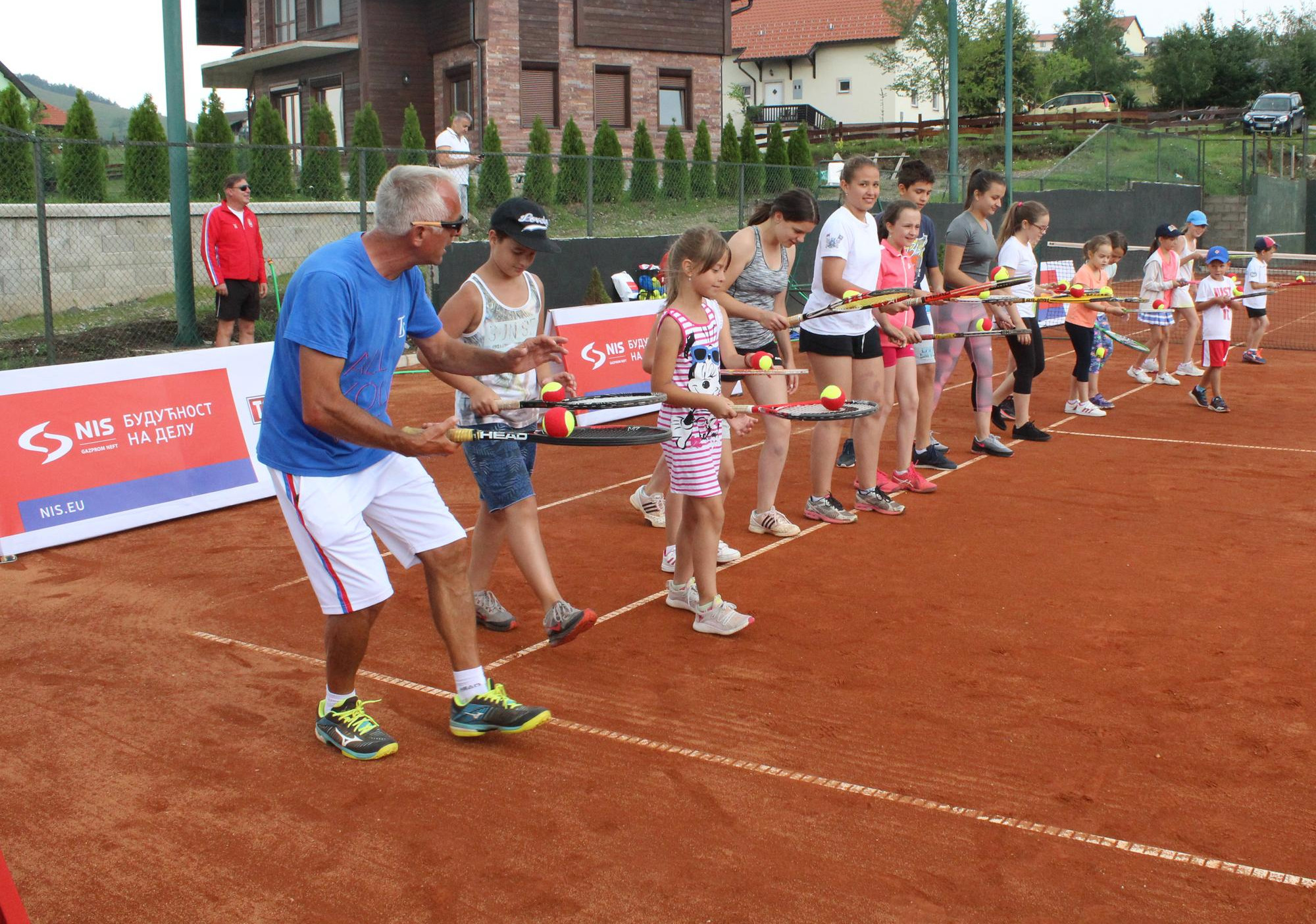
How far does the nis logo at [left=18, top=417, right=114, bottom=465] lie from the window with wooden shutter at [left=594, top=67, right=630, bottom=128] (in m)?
24.8

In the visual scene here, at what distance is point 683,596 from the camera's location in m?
6.14

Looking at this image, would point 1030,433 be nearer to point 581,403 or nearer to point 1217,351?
point 1217,351

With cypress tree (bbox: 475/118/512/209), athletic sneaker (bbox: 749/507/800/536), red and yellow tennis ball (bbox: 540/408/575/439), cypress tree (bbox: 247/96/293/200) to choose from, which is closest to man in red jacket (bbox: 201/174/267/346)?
cypress tree (bbox: 247/96/293/200)

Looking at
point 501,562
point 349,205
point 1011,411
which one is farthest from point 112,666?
point 349,205

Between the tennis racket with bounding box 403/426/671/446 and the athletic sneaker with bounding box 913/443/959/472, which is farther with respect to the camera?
the athletic sneaker with bounding box 913/443/959/472

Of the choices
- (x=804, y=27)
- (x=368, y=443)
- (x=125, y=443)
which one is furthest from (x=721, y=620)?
(x=804, y=27)

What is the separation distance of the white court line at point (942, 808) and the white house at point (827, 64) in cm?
6009

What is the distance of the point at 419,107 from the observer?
31.5 metres

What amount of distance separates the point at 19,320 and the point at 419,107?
19054 millimetres

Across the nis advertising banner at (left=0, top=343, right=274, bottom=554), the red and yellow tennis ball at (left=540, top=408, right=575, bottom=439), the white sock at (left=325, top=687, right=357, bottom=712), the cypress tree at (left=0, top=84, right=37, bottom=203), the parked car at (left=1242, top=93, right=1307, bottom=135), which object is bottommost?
the white sock at (left=325, top=687, right=357, bottom=712)

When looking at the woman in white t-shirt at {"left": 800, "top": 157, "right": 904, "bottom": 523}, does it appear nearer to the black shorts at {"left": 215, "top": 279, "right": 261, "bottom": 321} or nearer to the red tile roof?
the black shorts at {"left": 215, "top": 279, "right": 261, "bottom": 321}

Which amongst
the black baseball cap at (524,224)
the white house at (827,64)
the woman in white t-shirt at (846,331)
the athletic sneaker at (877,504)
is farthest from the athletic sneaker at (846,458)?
the white house at (827,64)

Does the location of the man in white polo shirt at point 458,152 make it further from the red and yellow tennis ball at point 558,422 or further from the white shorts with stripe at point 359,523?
the red and yellow tennis ball at point 558,422

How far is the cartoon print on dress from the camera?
18.4 ft
